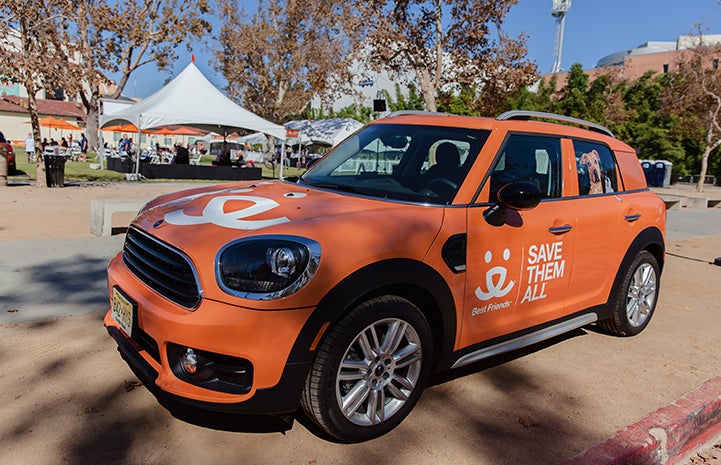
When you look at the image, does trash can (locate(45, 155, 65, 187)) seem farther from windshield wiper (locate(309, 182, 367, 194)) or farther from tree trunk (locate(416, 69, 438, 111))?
windshield wiper (locate(309, 182, 367, 194))

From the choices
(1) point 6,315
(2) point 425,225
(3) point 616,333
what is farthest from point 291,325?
(3) point 616,333

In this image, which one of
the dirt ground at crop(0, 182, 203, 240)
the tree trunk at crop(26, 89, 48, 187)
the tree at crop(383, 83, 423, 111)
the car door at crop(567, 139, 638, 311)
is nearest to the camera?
the car door at crop(567, 139, 638, 311)

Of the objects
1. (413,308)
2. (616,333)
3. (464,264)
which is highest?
(464,264)

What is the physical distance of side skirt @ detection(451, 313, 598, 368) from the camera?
10.1ft

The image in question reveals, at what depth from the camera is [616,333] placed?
4.49 metres

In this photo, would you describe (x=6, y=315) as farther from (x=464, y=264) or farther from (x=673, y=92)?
(x=673, y=92)

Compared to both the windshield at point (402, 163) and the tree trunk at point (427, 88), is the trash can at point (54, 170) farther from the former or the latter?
the windshield at point (402, 163)

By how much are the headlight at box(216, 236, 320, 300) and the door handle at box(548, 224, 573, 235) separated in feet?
5.87

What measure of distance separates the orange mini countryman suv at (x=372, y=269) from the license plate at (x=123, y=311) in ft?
0.05

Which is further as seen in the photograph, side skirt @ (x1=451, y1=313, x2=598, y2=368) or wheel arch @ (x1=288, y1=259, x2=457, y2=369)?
side skirt @ (x1=451, y1=313, x2=598, y2=368)

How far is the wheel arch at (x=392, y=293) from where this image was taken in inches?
91.0

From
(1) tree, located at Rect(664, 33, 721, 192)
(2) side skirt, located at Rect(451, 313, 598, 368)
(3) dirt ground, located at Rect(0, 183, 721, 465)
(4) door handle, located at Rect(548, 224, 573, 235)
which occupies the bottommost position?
(3) dirt ground, located at Rect(0, 183, 721, 465)

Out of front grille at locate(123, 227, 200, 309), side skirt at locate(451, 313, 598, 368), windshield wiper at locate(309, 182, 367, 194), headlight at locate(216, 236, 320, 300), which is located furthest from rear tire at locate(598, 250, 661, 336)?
front grille at locate(123, 227, 200, 309)

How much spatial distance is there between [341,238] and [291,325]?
18.4 inches
